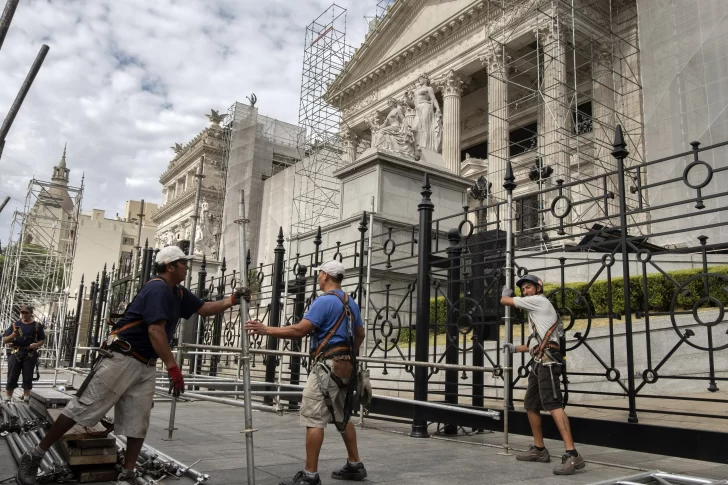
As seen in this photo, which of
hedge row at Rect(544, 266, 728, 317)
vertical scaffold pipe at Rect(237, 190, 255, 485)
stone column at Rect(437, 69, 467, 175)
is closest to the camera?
vertical scaffold pipe at Rect(237, 190, 255, 485)

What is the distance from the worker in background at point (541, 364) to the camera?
5098mm

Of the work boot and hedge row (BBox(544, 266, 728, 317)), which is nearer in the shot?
the work boot

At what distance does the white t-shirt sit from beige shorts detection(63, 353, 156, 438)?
3230mm

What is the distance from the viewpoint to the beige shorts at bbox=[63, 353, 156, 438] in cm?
418

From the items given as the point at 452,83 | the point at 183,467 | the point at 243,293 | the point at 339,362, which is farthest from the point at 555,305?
the point at 452,83

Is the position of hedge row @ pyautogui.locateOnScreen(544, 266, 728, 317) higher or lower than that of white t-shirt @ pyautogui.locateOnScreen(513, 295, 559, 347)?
higher

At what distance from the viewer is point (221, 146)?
5378 cm

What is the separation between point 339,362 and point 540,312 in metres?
2.00

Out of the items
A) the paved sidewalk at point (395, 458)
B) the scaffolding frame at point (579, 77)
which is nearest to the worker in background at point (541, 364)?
the paved sidewalk at point (395, 458)

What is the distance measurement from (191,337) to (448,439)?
27.2ft

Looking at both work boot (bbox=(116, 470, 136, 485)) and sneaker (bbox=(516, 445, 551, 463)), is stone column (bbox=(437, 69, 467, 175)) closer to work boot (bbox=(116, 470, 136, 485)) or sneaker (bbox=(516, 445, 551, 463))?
sneaker (bbox=(516, 445, 551, 463))

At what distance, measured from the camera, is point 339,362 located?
4.48 metres

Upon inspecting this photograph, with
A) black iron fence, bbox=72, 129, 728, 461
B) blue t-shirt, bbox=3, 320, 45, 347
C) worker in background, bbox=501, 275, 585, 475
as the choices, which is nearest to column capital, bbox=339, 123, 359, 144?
black iron fence, bbox=72, 129, 728, 461

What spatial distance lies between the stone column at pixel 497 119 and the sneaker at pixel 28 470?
24236mm
